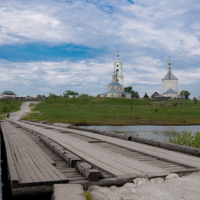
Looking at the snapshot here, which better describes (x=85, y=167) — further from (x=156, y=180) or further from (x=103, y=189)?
(x=156, y=180)

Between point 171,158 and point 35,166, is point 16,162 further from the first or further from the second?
point 171,158

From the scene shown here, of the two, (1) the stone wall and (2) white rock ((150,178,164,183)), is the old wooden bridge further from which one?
(1) the stone wall

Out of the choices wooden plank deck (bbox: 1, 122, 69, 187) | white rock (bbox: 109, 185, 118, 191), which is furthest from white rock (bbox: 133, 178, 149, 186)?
wooden plank deck (bbox: 1, 122, 69, 187)

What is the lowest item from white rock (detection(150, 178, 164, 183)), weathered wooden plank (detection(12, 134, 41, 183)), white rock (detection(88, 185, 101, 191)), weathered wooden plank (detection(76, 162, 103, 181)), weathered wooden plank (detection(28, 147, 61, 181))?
white rock (detection(88, 185, 101, 191))

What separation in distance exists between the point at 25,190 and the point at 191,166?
421 cm

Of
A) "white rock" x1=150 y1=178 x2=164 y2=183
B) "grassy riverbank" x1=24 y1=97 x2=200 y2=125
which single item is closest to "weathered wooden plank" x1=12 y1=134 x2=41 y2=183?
"white rock" x1=150 y1=178 x2=164 y2=183

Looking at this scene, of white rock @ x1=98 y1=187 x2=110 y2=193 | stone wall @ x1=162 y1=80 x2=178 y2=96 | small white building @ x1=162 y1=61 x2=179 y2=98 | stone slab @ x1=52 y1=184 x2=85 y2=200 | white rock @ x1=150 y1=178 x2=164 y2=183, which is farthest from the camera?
stone wall @ x1=162 y1=80 x2=178 y2=96

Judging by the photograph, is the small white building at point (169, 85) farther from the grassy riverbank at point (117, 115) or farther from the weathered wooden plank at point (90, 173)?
the weathered wooden plank at point (90, 173)

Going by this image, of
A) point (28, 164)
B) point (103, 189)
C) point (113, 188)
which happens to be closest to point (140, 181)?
point (113, 188)

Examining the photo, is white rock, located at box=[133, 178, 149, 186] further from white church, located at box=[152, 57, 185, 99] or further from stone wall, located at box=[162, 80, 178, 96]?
stone wall, located at box=[162, 80, 178, 96]

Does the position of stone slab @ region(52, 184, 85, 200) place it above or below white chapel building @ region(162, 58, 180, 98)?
below

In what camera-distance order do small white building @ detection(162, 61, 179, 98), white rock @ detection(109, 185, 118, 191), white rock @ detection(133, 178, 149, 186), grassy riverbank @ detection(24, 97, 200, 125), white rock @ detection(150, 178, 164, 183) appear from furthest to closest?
small white building @ detection(162, 61, 179, 98) → grassy riverbank @ detection(24, 97, 200, 125) → white rock @ detection(150, 178, 164, 183) → white rock @ detection(133, 178, 149, 186) → white rock @ detection(109, 185, 118, 191)

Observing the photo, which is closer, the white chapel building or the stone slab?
the stone slab

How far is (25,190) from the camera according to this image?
204 inches
